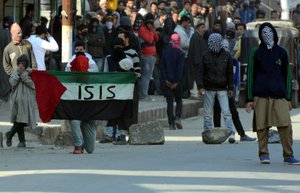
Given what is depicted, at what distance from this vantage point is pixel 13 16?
31.8 meters

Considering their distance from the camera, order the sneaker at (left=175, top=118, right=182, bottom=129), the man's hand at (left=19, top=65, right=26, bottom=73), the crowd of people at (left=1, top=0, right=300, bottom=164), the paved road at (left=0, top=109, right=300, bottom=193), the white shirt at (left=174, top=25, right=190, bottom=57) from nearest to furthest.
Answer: the paved road at (left=0, top=109, right=300, bottom=193)
the crowd of people at (left=1, top=0, right=300, bottom=164)
the man's hand at (left=19, top=65, right=26, bottom=73)
the sneaker at (left=175, top=118, right=182, bottom=129)
the white shirt at (left=174, top=25, right=190, bottom=57)

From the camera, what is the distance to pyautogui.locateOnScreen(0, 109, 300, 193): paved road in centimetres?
1431

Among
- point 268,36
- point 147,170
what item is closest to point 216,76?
point 268,36

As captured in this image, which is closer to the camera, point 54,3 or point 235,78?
point 235,78

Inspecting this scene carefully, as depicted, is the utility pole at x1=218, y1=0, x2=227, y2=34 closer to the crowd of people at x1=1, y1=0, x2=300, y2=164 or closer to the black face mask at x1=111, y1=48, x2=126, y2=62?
the crowd of people at x1=1, y1=0, x2=300, y2=164

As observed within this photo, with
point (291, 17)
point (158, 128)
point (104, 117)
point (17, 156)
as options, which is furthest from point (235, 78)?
point (291, 17)

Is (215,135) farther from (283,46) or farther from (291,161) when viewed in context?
(283,46)

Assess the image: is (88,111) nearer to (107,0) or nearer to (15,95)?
(15,95)

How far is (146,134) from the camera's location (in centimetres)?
2194

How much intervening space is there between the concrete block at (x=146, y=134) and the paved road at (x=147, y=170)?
45 cm

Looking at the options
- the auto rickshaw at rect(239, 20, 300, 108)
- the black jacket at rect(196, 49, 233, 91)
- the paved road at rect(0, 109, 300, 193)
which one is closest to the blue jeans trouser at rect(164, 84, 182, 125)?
the black jacket at rect(196, 49, 233, 91)

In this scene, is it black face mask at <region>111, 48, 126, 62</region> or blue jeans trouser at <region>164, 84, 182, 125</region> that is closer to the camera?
black face mask at <region>111, 48, 126, 62</region>

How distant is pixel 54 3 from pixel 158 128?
37.6 feet

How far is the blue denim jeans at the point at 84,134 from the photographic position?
19328mm
